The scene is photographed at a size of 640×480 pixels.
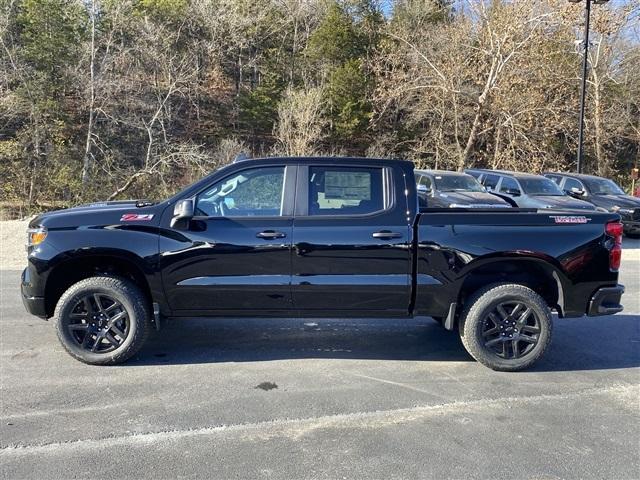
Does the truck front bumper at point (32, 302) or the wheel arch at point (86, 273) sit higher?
the wheel arch at point (86, 273)

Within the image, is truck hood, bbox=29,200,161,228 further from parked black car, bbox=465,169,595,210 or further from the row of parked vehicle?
parked black car, bbox=465,169,595,210

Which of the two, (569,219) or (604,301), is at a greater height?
(569,219)

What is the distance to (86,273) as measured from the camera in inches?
197

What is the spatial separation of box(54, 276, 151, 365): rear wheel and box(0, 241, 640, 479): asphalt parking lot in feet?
0.53

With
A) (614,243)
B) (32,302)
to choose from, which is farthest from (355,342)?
(32,302)

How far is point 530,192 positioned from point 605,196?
10.3ft

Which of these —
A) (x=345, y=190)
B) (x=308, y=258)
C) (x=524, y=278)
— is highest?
(x=345, y=190)

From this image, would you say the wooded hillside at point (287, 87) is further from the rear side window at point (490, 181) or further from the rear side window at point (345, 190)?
the rear side window at point (345, 190)

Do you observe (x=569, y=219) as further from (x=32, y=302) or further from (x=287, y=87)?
(x=287, y=87)

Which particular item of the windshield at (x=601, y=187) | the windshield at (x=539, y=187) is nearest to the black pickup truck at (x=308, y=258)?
the windshield at (x=539, y=187)

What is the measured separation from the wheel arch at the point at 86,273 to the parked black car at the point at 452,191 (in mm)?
9044

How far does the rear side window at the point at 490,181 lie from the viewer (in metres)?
16.0

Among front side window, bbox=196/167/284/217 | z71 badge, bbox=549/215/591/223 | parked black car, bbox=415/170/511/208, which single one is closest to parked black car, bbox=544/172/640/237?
parked black car, bbox=415/170/511/208

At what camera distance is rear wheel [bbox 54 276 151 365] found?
4.75 metres
